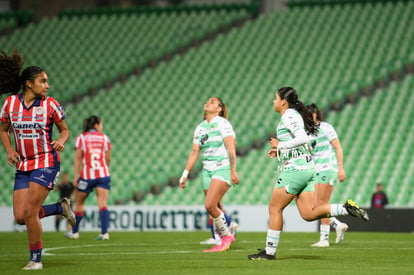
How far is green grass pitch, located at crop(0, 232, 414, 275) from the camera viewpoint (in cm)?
828

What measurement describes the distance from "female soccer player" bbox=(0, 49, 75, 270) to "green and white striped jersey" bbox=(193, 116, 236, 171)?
3.33 m

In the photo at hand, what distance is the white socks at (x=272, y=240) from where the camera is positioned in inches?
361

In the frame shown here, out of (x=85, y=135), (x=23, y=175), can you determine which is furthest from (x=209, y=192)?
(x=85, y=135)

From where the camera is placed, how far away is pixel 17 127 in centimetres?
852

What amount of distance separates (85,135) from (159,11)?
57.9 feet

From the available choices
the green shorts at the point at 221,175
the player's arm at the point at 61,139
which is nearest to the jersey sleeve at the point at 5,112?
the player's arm at the point at 61,139

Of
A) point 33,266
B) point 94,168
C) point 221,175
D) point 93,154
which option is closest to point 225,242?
point 221,175

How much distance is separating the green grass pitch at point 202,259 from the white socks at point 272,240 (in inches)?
7.6

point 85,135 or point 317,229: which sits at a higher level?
point 85,135

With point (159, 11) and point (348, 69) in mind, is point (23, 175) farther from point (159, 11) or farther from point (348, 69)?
point (159, 11)

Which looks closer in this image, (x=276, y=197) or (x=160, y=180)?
(x=276, y=197)

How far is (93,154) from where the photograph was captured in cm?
1470

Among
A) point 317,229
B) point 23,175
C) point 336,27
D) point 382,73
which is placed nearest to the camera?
point 23,175

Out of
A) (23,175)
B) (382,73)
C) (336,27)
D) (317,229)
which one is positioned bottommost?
(317,229)
